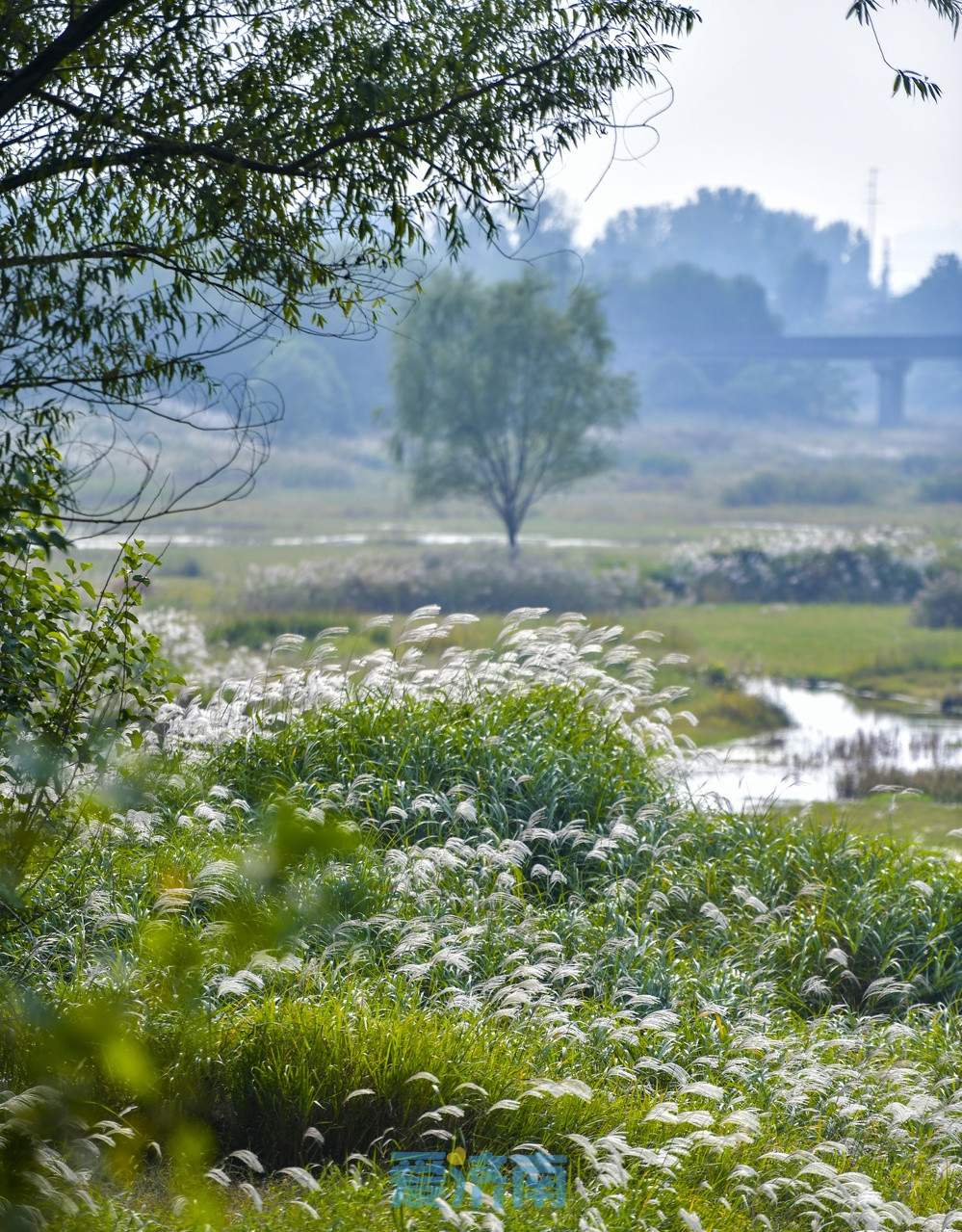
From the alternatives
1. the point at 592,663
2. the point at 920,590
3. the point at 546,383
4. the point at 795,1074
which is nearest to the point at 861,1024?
the point at 795,1074

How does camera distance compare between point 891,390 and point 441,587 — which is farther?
point 891,390

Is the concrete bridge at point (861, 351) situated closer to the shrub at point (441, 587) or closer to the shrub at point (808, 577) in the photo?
→ the shrub at point (808, 577)

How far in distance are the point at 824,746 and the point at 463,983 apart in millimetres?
15871

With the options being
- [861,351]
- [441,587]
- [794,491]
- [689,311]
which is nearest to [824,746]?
[441,587]

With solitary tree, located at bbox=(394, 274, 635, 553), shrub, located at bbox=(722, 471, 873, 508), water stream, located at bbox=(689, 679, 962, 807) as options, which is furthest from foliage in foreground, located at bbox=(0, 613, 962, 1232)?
shrub, located at bbox=(722, 471, 873, 508)

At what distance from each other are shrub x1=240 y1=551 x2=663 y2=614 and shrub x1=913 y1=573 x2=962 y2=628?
24.3ft

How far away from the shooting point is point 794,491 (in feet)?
247

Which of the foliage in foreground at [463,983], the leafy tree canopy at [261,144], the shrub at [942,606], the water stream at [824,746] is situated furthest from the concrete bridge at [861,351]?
the leafy tree canopy at [261,144]

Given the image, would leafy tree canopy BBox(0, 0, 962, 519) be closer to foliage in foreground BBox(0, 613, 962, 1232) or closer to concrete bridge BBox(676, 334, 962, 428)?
foliage in foreground BBox(0, 613, 962, 1232)

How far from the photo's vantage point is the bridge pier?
12394cm

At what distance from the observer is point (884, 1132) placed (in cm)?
558

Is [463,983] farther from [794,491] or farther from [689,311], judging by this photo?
[689,311]

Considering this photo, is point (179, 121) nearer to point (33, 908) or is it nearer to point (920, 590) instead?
point (33, 908)

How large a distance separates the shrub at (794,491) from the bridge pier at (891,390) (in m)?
50.6
